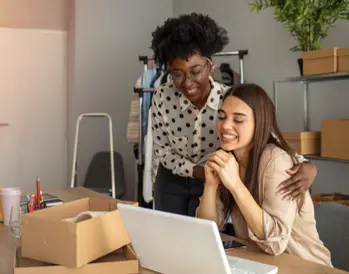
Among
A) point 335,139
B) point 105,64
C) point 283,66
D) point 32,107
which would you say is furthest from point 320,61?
point 32,107

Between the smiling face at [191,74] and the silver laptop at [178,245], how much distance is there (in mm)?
884

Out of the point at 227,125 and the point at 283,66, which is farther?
the point at 283,66

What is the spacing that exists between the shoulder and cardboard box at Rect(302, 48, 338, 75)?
1305mm

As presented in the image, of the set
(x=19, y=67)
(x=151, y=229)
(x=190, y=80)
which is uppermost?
(x=19, y=67)

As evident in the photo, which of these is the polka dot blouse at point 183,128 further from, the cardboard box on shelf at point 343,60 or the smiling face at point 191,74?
the cardboard box on shelf at point 343,60

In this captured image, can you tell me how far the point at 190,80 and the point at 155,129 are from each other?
39 centimetres

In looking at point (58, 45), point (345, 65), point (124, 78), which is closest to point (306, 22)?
point (345, 65)

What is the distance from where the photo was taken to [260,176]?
137 centimetres

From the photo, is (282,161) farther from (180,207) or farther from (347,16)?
(347,16)

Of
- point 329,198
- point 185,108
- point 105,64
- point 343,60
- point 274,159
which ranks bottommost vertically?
point 329,198

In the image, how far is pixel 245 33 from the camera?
3758 millimetres

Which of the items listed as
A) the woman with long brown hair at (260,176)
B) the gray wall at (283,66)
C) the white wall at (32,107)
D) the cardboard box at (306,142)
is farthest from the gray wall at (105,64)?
the woman with long brown hair at (260,176)

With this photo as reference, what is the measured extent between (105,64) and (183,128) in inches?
106

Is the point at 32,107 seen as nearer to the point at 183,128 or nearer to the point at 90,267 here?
the point at 183,128
